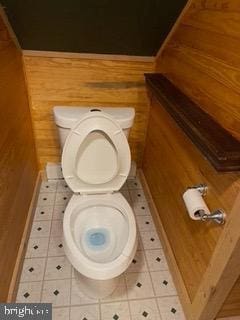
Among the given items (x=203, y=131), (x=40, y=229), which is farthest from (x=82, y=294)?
(x=203, y=131)

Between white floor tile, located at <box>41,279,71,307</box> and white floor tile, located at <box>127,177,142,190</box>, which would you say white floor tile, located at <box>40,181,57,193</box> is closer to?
white floor tile, located at <box>127,177,142,190</box>

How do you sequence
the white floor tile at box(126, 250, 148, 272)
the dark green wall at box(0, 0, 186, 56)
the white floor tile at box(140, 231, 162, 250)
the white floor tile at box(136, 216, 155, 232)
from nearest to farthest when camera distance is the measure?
the dark green wall at box(0, 0, 186, 56) < the white floor tile at box(126, 250, 148, 272) < the white floor tile at box(140, 231, 162, 250) < the white floor tile at box(136, 216, 155, 232)

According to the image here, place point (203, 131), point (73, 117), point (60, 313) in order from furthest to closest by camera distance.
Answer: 1. point (73, 117)
2. point (60, 313)
3. point (203, 131)

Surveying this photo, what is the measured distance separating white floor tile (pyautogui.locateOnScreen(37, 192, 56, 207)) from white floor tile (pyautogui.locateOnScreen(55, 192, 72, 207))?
0.03 metres

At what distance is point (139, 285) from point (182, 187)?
592mm

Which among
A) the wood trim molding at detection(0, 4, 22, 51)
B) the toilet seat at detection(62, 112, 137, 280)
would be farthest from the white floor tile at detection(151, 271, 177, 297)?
the wood trim molding at detection(0, 4, 22, 51)

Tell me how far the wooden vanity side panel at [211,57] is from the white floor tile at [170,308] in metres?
0.94

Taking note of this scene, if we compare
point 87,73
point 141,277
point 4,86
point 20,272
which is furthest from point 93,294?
point 87,73

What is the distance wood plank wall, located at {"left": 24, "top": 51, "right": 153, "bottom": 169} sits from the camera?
60.2 inches

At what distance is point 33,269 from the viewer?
139 centimetres

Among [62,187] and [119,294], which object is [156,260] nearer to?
[119,294]

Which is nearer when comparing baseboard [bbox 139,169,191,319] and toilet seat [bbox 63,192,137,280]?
toilet seat [bbox 63,192,137,280]

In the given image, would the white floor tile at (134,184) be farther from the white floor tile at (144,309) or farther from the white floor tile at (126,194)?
the white floor tile at (144,309)

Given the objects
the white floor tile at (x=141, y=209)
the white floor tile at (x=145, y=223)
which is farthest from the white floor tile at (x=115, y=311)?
the white floor tile at (x=141, y=209)
